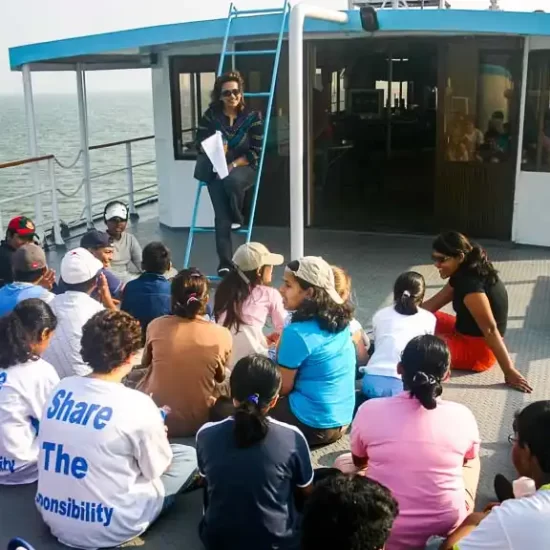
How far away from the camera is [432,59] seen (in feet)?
41.7

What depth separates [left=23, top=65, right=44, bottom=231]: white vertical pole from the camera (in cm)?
840

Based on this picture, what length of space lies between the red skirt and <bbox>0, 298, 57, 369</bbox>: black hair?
258 centimetres

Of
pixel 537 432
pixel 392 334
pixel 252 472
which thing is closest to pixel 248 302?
pixel 392 334

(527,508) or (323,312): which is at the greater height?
(323,312)

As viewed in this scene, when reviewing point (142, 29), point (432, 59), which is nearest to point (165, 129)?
point (142, 29)

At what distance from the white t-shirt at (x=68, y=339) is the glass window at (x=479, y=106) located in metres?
5.50

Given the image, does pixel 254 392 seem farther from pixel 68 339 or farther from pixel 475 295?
pixel 475 295

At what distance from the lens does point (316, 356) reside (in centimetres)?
368

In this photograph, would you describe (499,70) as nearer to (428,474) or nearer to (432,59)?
(432,59)

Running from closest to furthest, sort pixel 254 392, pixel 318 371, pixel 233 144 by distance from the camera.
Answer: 1. pixel 254 392
2. pixel 318 371
3. pixel 233 144

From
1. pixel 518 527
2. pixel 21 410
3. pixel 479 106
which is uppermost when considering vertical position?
pixel 479 106

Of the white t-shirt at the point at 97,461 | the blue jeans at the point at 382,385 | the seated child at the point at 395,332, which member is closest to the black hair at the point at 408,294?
the seated child at the point at 395,332

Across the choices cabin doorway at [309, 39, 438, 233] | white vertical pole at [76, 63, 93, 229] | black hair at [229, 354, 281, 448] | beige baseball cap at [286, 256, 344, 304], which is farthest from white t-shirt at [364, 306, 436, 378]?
white vertical pole at [76, 63, 93, 229]

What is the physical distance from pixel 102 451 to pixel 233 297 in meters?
1.66
